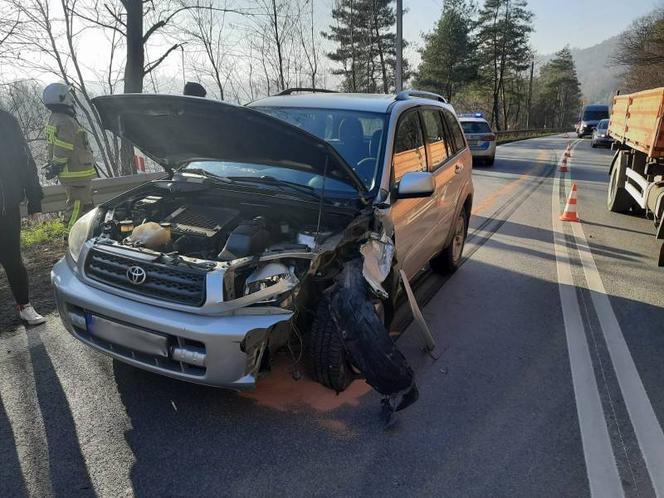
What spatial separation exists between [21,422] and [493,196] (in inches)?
402

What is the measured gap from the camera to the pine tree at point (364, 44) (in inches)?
1160

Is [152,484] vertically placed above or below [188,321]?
below

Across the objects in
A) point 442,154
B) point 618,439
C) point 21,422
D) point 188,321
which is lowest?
point 618,439

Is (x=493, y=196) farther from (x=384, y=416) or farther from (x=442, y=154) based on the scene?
(x=384, y=416)

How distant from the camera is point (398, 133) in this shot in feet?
12.4

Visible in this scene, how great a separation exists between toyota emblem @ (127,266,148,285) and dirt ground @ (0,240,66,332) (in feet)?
6.81

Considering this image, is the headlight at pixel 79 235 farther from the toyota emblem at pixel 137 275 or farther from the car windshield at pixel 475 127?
the car windshield at pixel 475 127

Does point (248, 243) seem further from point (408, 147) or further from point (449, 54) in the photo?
point (449, 54)

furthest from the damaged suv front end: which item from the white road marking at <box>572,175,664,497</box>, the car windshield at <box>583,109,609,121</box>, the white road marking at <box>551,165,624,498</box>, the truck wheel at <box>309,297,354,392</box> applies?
the car windshield at <box>583,109,609,121</box>

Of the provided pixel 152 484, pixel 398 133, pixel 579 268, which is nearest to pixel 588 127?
pixel 579 268

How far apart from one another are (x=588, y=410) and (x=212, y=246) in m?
2.53

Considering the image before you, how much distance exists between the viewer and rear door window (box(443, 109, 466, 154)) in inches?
207

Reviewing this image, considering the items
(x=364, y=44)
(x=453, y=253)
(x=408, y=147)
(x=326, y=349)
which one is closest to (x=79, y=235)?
(x=326, y=349)

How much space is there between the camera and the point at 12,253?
3.81 meters
